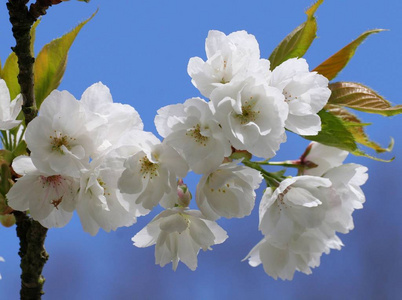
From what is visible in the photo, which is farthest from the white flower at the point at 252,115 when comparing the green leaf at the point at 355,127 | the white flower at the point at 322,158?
the white flower at the point at 322,158

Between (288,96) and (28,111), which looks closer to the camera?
(288,96)

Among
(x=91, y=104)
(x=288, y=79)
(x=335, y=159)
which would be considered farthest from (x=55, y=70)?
(x=335, y=159)

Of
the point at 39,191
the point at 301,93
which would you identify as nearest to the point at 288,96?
the point at 301,93

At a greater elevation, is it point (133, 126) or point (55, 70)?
point (55, 70)

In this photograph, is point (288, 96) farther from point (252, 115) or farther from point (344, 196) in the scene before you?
point (344, 196)

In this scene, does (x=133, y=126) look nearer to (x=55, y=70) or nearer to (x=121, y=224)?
(x=121, y=224)

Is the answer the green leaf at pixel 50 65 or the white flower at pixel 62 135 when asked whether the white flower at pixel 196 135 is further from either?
the green leaf at pixel 50 65

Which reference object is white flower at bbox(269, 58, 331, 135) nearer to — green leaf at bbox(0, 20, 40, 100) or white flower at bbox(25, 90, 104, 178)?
white flower at bbox(25, 90, 104, 178)
